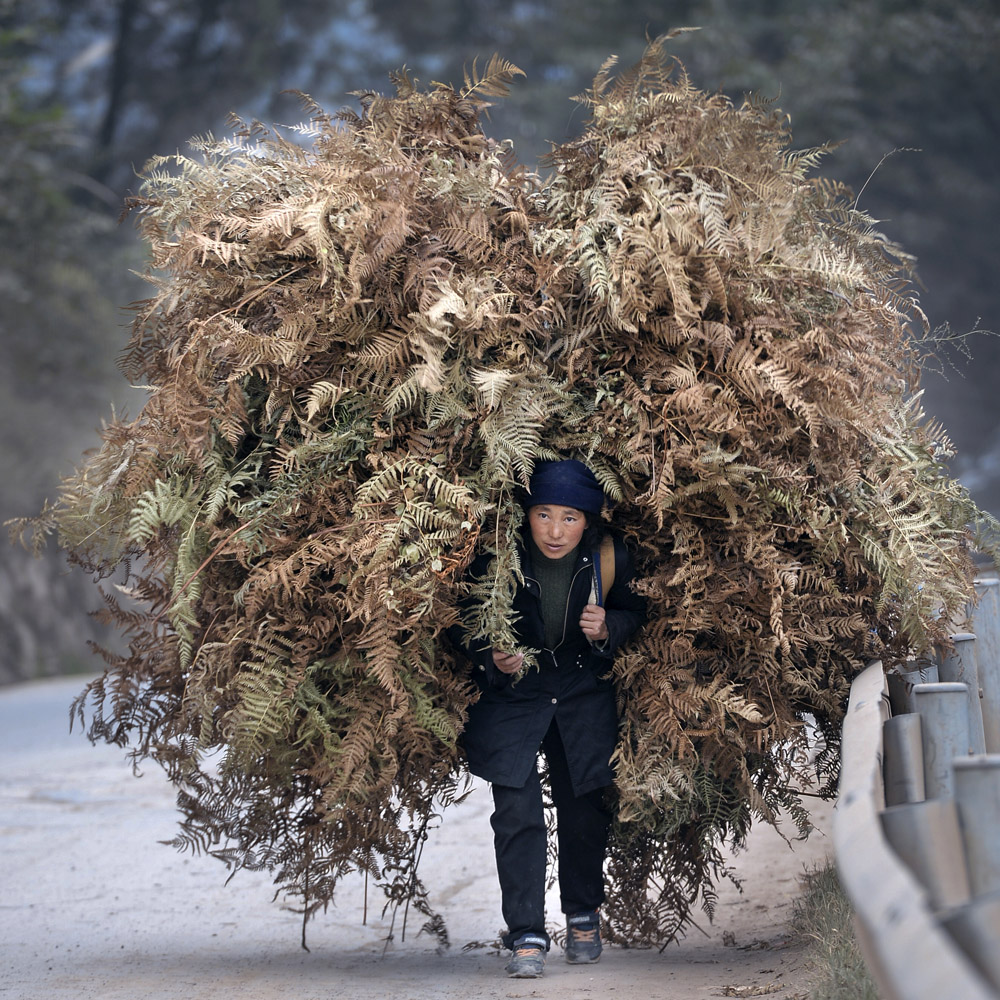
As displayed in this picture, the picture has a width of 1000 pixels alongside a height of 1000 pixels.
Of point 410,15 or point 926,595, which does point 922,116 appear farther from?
point 926,595

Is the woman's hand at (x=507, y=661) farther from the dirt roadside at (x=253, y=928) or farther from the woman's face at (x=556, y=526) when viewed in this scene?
the dirt roadside at (x=253, y=928)

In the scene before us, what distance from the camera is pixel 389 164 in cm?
354

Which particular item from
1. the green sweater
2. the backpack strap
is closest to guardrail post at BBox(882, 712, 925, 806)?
the backpack strap

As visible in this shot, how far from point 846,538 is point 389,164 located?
1772 mm

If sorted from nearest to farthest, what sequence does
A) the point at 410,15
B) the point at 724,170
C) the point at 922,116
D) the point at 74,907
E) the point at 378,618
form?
1. the point at 378,618
2. the point at 724,170
3. the point at 74,907
4. the point at 922,116
5. the point at 410,15

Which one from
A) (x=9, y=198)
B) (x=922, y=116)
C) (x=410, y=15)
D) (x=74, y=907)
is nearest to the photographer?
(x=74, y=907)

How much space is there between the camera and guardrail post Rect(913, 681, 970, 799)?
123 inches

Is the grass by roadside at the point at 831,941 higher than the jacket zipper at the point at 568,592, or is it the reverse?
the jacket zipper at the point at 568,592

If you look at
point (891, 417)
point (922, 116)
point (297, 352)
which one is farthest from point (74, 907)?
point (922, 116)

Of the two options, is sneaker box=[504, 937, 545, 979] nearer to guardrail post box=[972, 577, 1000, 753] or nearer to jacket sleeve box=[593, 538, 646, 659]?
jacket sleeve box=[593, 538, 646, 659]

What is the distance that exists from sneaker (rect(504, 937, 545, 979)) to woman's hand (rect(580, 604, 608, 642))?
3.43 ft

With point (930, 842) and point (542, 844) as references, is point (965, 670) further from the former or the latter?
point (930, 842)

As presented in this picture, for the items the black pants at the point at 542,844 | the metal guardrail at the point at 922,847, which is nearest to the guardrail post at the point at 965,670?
the metal guardrail at the point at 922,847

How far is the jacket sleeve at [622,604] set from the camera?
3811mm
